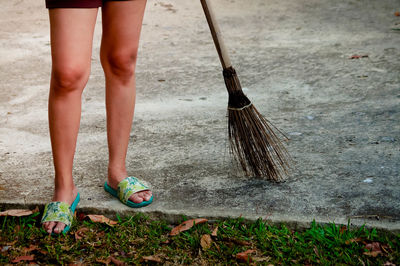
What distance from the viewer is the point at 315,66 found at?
15.7 ft

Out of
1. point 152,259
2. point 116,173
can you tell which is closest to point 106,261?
point 152,259

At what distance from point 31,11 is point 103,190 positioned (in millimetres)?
4921

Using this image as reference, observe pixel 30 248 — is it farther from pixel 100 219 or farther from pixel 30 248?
pixel 100 219

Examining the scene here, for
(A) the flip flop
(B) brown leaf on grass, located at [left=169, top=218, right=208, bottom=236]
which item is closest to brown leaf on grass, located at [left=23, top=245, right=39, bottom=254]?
(A) the flip flop

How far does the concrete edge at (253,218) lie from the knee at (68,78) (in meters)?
0.67

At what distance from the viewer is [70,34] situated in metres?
2.11

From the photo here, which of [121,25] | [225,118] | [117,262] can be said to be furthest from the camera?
[225,118]

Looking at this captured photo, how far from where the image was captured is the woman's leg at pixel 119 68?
231 centimetres

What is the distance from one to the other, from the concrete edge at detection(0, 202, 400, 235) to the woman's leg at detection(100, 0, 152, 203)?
111mm

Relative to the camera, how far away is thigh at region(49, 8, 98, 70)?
209 cm

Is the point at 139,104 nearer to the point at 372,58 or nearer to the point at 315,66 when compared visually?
the point at 315,66

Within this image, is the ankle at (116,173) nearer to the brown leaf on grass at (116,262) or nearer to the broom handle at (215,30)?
the brown leaf on grass at (116,262)

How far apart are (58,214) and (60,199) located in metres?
0.09

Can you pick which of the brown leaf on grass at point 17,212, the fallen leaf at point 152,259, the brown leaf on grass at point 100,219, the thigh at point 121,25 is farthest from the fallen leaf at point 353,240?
the brown leaf on grass at point 17,212
